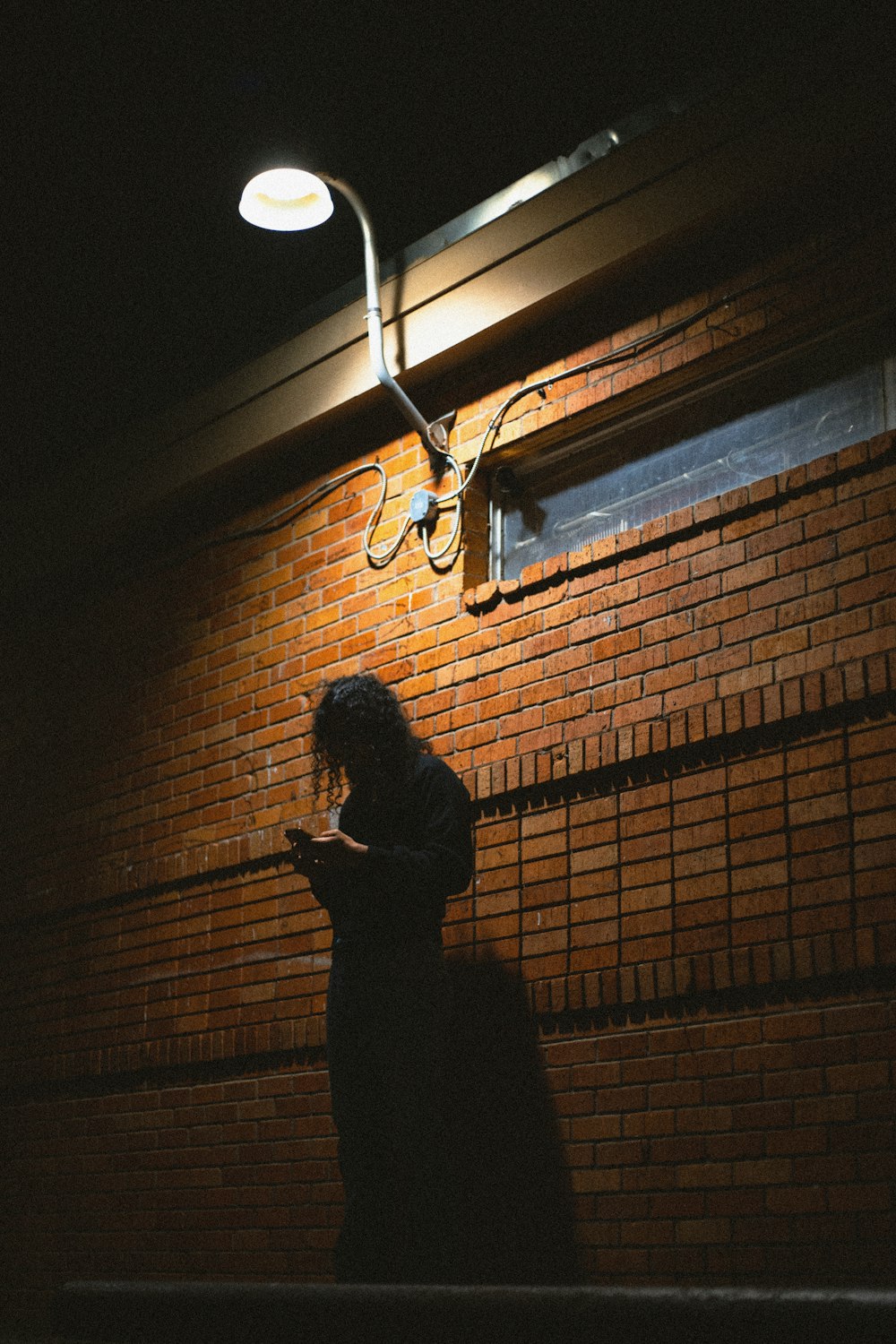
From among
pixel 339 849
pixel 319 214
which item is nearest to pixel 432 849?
pixel 339 849

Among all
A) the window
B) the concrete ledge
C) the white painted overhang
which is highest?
the white painted overhang

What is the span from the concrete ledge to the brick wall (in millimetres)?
2134

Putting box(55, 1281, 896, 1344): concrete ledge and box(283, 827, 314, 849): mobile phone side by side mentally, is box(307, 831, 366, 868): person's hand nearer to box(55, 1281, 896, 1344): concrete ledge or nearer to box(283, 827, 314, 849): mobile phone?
box(283, 827, 314, 849): mobile phone

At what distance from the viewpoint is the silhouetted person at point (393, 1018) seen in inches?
146

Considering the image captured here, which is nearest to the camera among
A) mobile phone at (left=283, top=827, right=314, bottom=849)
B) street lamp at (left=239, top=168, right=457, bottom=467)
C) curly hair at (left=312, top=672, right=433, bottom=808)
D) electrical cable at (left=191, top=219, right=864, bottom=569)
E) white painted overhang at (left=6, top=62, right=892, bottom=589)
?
mobile phone at (left=283, top=827, right=314, bottom=849)

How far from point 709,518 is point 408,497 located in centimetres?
154

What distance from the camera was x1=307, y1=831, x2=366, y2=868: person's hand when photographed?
152 inches

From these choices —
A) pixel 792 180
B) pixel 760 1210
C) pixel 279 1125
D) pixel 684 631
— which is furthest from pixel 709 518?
pixel 279 1125

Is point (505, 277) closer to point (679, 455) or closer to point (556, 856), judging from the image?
point (679, 455)

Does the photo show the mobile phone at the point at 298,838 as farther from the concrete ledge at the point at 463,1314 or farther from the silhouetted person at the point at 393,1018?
the concrete ledge at the point at 463,1314

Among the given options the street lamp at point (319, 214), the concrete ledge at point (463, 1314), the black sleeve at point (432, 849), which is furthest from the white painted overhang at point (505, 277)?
the concrete ledge at point (463, 1314)

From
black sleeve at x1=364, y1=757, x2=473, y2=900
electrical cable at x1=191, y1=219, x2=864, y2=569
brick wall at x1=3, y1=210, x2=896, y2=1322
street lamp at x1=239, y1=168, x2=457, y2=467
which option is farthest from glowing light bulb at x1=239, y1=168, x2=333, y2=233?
black sleeve at x1=364, y1=757, x2=473, y2=900

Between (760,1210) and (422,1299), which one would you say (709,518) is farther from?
(422,1299)

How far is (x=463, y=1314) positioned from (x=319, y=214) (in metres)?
4.49
